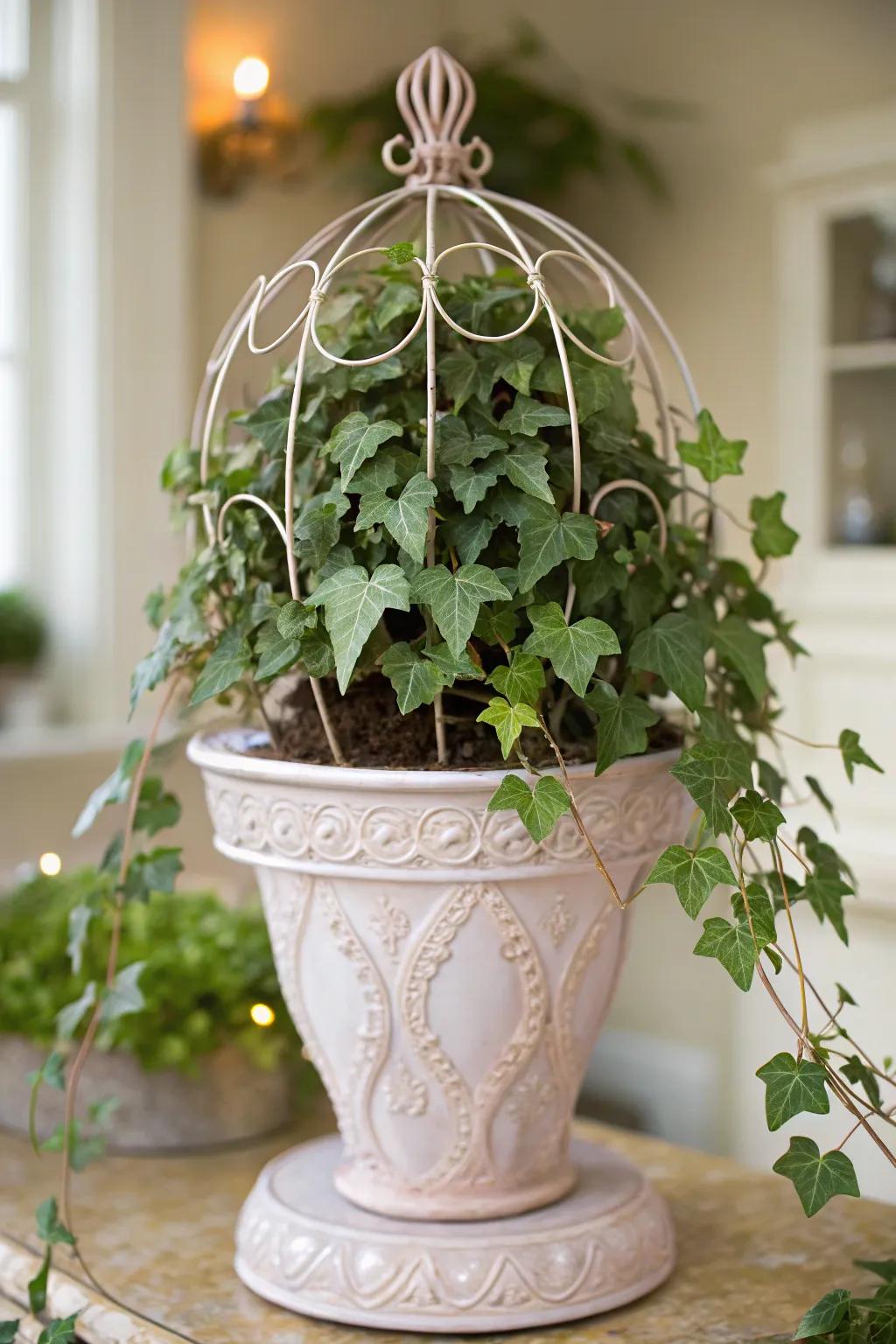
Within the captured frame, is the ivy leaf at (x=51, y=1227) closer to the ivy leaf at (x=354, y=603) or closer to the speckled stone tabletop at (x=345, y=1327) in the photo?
the speckled stone tabletop at (x=345, y=1327)

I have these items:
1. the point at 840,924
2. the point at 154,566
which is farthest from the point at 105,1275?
the point at 154,566

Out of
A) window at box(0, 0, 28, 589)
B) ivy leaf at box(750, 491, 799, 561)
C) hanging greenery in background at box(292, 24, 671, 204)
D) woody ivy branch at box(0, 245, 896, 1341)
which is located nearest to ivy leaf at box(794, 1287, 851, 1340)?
woody ivy branch at box(0, 245, 896, 1341)

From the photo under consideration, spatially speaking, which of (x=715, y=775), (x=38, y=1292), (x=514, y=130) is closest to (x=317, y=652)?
(x=715, y=775)

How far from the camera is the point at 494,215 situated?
781 millimetres

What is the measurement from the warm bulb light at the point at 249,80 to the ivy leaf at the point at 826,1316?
2181mm

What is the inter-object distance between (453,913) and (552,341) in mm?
351

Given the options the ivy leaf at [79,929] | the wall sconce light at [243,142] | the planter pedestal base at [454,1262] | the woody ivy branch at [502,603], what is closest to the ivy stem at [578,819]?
the woody ivy branch at [502,603]

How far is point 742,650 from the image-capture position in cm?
84

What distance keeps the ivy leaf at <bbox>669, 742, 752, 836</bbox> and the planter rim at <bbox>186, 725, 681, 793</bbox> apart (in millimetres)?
63

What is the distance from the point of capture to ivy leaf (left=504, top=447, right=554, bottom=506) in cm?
73

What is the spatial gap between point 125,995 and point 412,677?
34cm

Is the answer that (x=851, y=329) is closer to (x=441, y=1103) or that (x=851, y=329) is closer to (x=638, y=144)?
(x=638, y=144)

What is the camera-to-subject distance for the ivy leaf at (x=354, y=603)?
27.5 inches

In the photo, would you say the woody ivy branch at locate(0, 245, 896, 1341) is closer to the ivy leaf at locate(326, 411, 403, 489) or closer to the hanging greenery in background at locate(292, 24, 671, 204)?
the ivy leaf at locate(326, 411, 403, 489)
